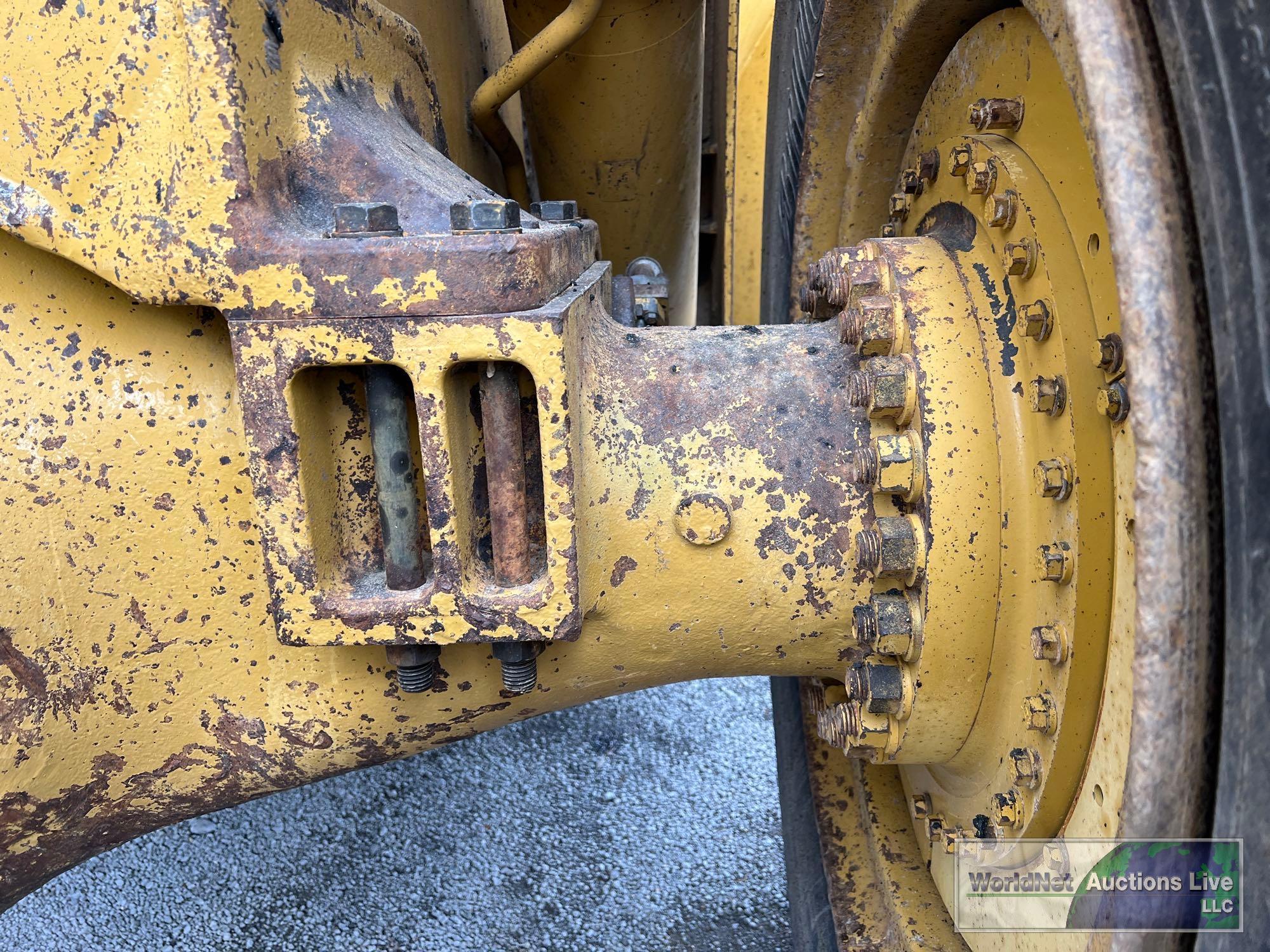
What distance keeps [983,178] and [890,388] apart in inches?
9.0

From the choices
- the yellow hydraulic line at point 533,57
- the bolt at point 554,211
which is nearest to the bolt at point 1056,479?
the bolt at point 554,211

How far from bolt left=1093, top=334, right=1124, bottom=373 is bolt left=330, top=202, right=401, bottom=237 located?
548mm

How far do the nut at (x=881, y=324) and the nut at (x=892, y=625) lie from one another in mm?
248

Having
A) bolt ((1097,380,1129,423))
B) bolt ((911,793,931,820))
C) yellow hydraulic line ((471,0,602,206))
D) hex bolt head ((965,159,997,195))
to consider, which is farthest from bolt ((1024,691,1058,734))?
yellow hydraulic line ((471,0,602,206))

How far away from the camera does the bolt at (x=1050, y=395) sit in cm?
80

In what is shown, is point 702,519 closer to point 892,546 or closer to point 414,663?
point 892,546

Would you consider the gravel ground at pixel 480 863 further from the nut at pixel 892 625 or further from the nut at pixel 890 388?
the nut at pixel 890 388

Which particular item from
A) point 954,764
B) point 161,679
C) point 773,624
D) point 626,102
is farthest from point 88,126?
point 626,102

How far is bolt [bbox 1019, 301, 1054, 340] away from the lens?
812 millimetres

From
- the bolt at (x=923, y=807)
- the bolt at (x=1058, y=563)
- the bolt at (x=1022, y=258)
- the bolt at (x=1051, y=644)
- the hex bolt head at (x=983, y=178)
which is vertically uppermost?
the hex bolt head at (x=983, y=178)

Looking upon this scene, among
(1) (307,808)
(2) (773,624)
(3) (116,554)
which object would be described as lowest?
(1) (307,808)

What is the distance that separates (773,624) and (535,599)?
276 millimetres

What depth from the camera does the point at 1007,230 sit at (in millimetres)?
892

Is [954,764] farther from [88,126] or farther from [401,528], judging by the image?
[88,126]
